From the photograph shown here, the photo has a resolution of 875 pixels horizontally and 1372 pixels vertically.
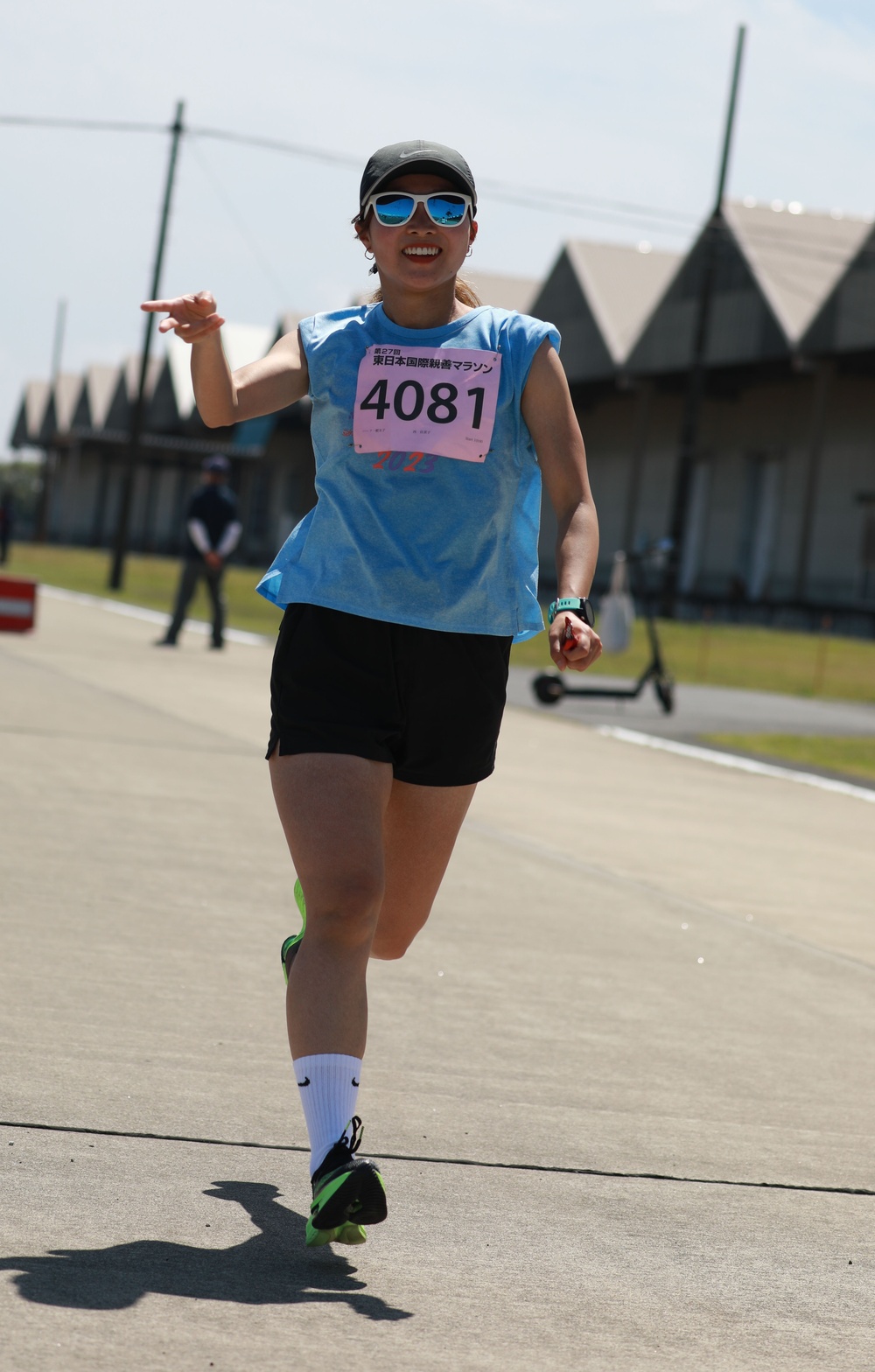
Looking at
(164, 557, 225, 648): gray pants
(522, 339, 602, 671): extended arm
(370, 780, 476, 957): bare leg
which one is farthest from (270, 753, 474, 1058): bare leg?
(164, 557, 225, 648): gray pants

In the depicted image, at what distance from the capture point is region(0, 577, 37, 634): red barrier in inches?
715

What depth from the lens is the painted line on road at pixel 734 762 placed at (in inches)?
480

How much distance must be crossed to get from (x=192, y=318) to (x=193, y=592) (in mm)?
15913

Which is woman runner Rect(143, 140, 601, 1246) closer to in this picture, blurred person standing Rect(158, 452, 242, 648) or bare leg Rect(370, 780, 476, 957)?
bare leg Rect(370, 780, 476, 957)

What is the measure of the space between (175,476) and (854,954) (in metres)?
86.2

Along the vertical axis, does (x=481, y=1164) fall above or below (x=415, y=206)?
below

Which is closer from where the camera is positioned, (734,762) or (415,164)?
(415,164)

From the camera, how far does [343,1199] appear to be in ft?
10.7

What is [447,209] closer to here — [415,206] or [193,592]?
[415,206]

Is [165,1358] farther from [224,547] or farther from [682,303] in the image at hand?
[682,303]

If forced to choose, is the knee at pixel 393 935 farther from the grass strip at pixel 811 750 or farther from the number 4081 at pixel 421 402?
the grass strip at pixel 811 750

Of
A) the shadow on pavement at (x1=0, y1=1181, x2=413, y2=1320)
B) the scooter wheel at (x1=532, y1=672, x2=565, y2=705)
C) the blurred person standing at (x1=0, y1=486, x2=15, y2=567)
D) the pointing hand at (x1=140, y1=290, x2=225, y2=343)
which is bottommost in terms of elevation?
the shadow on pavement at (x1=0, y1=1181, x2=413, y2=1320)

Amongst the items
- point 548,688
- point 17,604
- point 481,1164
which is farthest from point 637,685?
point 481,1164

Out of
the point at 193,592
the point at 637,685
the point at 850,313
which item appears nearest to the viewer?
the point at 637,685
